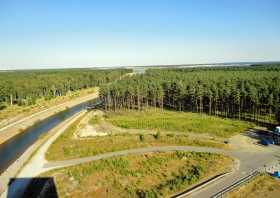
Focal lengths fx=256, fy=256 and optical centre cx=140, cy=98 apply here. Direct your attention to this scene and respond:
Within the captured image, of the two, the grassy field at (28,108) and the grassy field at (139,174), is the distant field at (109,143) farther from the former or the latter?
the grassy field at (28,108)

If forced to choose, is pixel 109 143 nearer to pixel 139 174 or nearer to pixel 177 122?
pixel 139 174

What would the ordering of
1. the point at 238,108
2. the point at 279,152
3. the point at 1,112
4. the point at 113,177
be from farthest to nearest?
the point at 1,112 < the point at 238,108 < the point at 279,152 < the point at 113,177

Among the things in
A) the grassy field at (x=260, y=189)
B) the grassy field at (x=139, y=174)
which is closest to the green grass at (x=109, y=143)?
the grassy field at (x=139, y=174)

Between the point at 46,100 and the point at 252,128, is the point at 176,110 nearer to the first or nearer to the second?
the point at 252,128

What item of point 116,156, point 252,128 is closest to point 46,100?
point 116,156

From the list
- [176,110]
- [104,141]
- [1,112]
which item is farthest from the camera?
[1,112]

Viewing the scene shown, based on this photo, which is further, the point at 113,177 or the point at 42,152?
the point at 42,152
